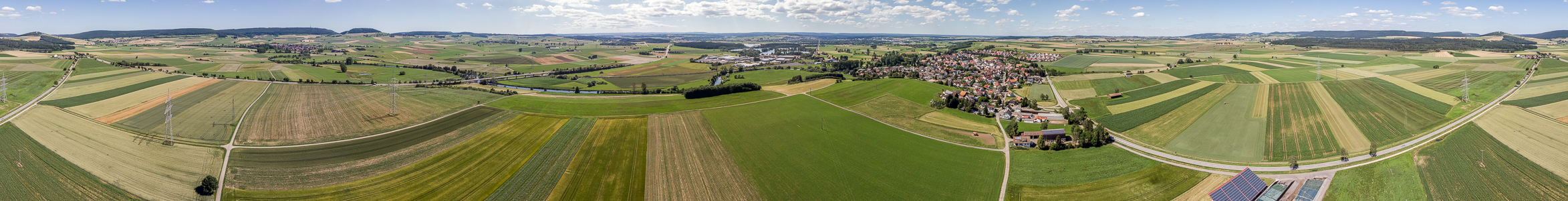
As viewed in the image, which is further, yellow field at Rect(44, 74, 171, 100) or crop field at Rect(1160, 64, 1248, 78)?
crop field at Rect(1160, 64, 1248, 78)

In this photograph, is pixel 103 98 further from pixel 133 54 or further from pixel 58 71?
pixel 133 54

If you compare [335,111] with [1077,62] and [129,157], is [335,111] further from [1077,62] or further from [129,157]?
[1077,62]

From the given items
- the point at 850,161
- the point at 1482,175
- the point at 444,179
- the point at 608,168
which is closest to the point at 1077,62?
the point at 1482,175

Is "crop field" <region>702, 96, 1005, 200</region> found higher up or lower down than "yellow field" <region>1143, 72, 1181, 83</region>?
lower down

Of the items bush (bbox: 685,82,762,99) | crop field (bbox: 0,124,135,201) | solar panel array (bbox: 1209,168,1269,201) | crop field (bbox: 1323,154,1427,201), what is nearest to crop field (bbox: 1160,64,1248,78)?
crop field (bbox: 1323,154,1427,201)

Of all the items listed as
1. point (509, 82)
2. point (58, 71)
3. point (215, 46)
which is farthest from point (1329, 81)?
point (215, 46)

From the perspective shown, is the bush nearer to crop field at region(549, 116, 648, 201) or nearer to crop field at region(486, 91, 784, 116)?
crop field at region(486, 91, 784, 116)

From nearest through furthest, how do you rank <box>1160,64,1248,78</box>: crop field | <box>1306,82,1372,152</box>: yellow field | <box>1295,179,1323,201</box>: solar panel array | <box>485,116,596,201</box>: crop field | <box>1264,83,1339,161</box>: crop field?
<box>1295,179,1323,201</box>: solar panel array → <box>485,116,596,201</box>: crop field → <box>1264,83,1339,161</box>: crop field → <box>1306,82,1372,152</box>: yellow field → <box>1160,64,1248,78</box>: crop field
